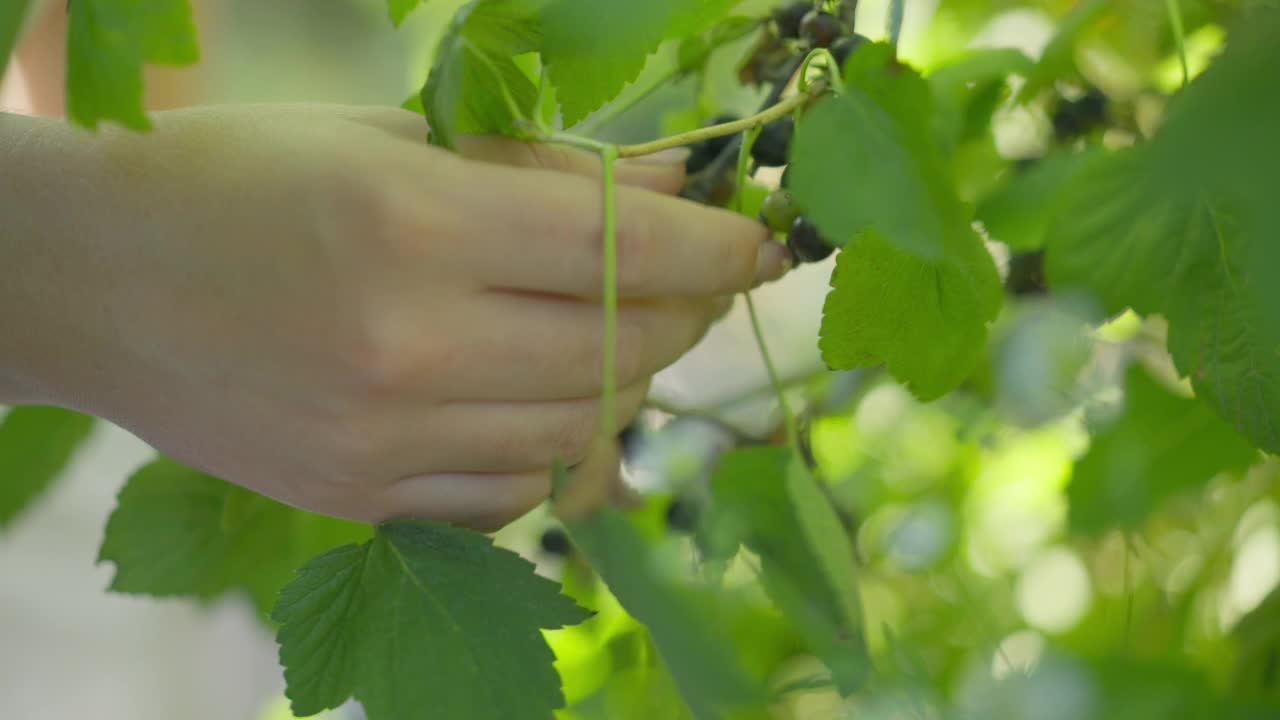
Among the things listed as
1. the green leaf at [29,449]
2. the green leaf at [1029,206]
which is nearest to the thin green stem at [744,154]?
the green leaf at [1029,206]

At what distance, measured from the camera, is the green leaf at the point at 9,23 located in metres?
0.19

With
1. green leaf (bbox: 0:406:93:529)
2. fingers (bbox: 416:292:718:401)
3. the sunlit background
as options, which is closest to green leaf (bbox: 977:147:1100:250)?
the sunlit background

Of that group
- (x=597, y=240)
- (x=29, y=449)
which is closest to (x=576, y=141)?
(x=597, y=240)

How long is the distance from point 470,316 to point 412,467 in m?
0.06

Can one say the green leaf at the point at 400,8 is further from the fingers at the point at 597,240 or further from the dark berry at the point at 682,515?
the dark berry at the point at 682,515

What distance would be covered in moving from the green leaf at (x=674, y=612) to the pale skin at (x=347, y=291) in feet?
0.08

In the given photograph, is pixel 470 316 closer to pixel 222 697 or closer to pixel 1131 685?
pixel 1131 685

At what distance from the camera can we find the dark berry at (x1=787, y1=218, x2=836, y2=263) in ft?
0.97

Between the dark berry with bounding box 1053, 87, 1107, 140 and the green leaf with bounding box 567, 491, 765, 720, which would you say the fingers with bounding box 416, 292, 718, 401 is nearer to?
the green leaf with bounding box 567, 491, 765, 720

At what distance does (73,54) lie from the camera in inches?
8.1

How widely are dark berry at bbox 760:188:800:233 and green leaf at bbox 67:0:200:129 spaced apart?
0.58 ft

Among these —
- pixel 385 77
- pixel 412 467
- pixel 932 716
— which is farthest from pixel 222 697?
pixel 932 716

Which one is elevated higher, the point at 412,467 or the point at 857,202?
the point at 857,202

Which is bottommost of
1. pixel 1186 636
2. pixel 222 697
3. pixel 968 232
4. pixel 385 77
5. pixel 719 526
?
pixel 222 697
